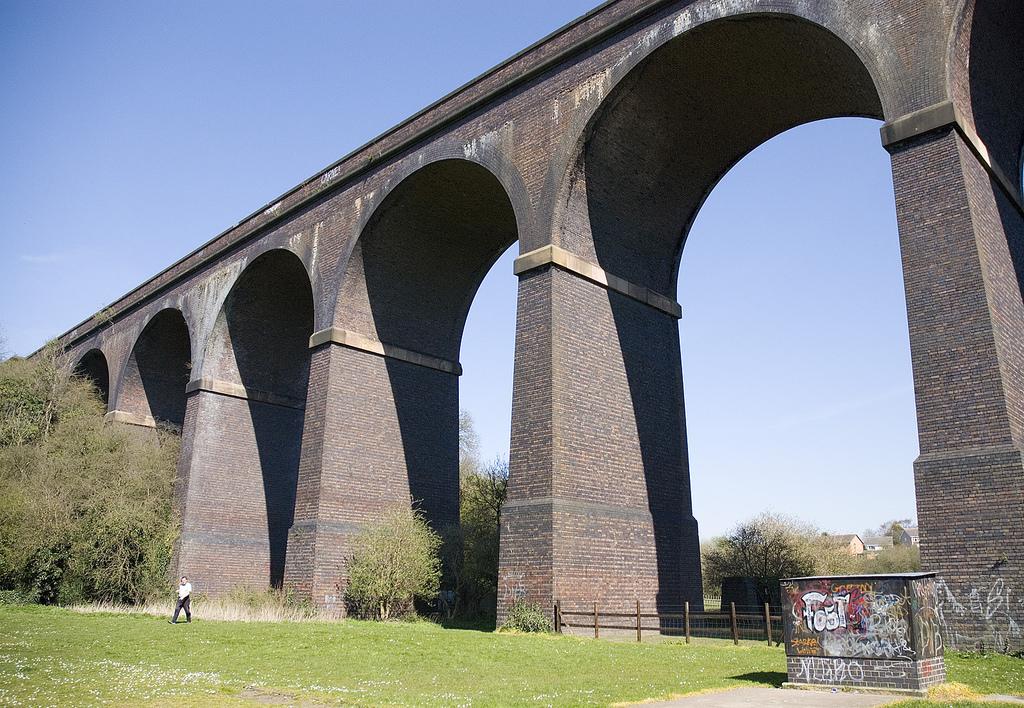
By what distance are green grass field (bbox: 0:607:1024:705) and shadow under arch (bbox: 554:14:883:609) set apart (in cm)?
386

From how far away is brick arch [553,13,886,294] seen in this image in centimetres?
1479

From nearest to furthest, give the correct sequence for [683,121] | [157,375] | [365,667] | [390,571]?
[365,667] → [683,121] → [390,571] → [157,375]

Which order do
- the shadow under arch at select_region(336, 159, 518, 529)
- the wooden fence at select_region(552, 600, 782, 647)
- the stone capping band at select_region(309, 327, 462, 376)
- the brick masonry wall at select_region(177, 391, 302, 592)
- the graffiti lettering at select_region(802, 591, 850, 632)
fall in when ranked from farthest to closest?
the brick masonry wall at select_region(177, 391, 302, 592) → the shadow under arch at select_region(336, 159, 518, 529) → the stone capping band at select_region(309, 327, 462, 376) → the wooden fence at select_region(552, 600, 782, 647) → the graffiti lettering at select_region(802, 591, 850, 632)

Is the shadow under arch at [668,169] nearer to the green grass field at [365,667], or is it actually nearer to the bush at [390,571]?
the green grass field at [365,667]

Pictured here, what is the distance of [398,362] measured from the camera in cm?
2120

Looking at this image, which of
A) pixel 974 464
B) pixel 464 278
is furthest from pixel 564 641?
pixel 464 278

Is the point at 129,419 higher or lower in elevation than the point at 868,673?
higher

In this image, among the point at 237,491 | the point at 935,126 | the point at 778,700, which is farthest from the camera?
the point at 237,491

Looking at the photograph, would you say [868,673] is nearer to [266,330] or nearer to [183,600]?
[183,600]

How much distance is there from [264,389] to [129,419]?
23.0ft

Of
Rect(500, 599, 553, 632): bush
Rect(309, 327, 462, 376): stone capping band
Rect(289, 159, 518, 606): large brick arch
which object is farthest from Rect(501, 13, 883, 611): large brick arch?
Rect(309, 327, 462, 376): stone capping band

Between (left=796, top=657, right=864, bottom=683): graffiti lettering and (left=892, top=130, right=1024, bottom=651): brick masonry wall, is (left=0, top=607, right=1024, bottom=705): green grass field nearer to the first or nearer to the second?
(left=796, top=657, right=864, bottom=683): graffiti lettering

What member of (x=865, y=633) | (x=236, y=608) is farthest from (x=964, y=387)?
(x=236, y=608)

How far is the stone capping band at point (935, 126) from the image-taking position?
11500 millimetres
